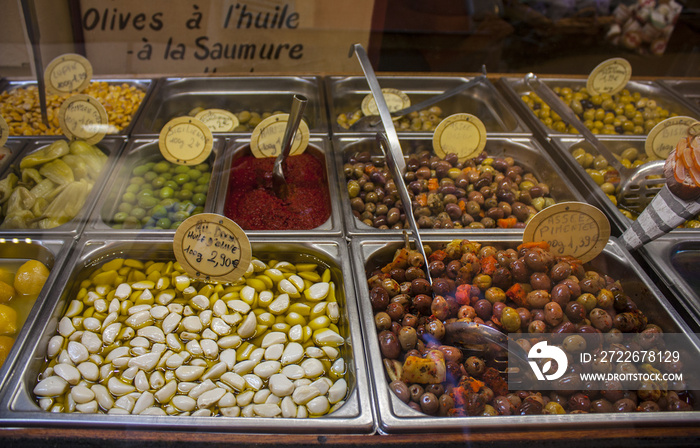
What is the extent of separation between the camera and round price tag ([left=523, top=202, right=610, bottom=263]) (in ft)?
4.66

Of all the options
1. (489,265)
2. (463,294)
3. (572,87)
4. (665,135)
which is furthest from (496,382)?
(572,87)

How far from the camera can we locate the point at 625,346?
124 cm

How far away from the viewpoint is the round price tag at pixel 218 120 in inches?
84.9

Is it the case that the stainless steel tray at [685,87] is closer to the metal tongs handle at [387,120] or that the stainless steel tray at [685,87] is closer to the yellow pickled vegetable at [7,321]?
the metal tongs handle at [387,120]

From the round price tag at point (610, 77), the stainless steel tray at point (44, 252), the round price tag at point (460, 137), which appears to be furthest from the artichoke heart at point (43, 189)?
the round price tag at point (610, 77)

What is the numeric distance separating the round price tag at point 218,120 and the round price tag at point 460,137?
3.21 feet

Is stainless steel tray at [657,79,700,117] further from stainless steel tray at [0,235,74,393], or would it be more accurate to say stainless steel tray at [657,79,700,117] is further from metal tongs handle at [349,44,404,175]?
stainless steel tray at [0,235,74,393]

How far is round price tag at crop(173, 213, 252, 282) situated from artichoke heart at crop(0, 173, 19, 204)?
80cm

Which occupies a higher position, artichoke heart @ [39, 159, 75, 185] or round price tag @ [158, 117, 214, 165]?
round price tag @ [158, 117, 214, 165]

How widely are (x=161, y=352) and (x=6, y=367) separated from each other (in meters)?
0.37

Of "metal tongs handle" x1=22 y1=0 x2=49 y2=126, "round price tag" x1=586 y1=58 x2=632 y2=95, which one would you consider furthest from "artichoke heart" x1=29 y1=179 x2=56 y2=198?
"round price tag" x1=586 y1=58 x2=632 y2=95

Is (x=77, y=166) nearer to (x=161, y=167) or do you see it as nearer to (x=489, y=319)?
(x=161, y=167)

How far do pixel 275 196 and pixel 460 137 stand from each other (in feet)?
2.80

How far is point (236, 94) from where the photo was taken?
250 centimetres
